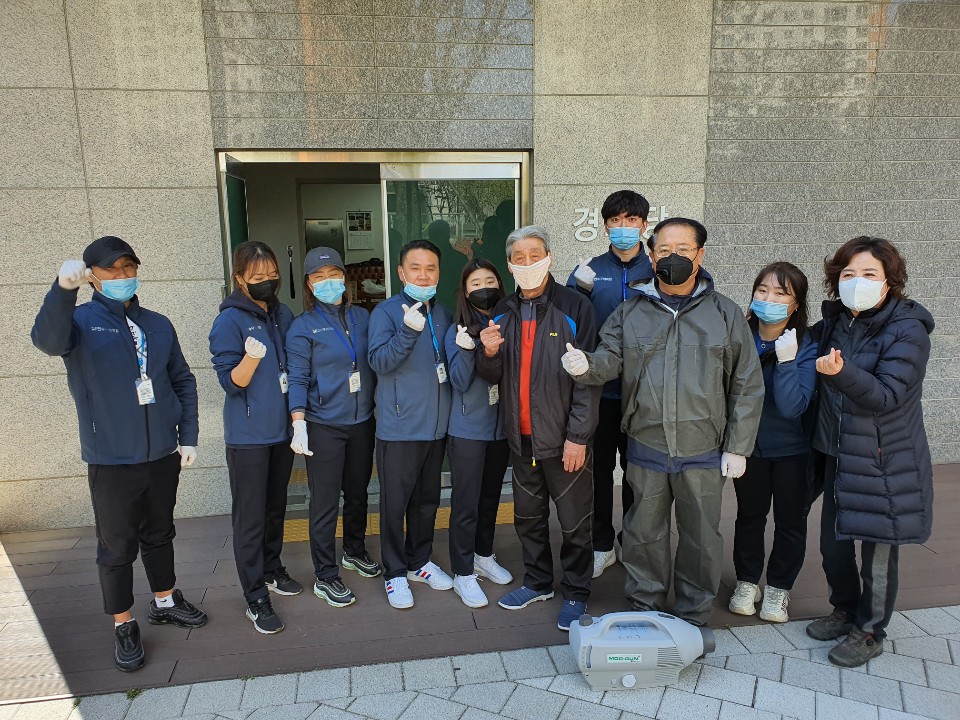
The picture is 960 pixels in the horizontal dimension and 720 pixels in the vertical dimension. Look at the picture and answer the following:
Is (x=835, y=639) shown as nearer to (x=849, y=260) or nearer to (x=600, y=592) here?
(x=600, y=592)

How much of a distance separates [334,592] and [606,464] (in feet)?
5.42

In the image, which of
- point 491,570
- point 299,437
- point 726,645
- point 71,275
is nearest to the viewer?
point 71,275

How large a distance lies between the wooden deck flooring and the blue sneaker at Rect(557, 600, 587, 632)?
0.05 m

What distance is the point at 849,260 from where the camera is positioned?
284 cm

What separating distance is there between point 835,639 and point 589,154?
3477mm

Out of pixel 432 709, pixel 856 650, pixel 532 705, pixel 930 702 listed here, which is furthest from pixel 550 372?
pixel 930 702

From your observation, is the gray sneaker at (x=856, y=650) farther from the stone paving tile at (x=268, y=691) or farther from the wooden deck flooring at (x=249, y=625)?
the stone paving tile at (x=268, y=691)

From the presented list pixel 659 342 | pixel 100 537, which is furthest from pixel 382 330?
pixel 100 537

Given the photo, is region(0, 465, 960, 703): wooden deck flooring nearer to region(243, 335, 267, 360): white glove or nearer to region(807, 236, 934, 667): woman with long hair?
region(807, 236, 934, 667): woman with long hair

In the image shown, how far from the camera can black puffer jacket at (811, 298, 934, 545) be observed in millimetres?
2701

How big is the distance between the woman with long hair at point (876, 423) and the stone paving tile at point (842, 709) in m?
0.25

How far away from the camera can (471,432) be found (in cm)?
337

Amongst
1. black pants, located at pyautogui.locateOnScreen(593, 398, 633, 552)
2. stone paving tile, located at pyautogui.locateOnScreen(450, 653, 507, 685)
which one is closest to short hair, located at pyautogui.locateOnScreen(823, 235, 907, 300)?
black pants, located at pyautogui.locateOnScreen(593, 398, 633, 552)

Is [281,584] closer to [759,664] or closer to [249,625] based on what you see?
[249,625]
